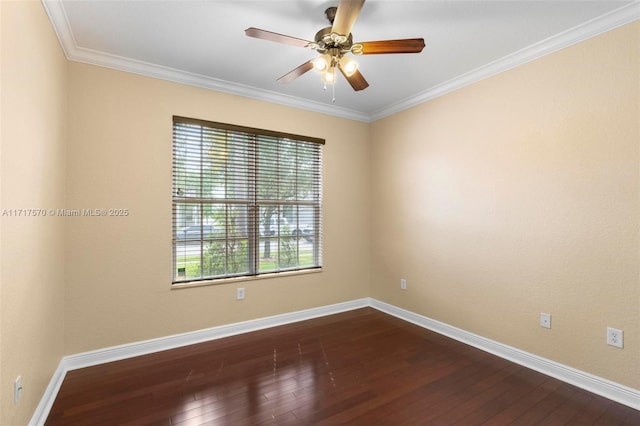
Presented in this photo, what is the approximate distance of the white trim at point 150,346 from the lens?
1999 mm

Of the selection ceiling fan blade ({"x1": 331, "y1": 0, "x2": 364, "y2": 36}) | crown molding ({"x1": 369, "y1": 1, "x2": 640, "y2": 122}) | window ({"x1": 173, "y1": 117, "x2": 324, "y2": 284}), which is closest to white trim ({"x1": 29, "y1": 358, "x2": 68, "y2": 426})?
window ({"x1": 173, "y1": 117, "x2": 324, "y2": 284})

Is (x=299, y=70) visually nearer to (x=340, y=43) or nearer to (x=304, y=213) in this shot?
(x=340, y=43)

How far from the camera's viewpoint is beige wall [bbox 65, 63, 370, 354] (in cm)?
248

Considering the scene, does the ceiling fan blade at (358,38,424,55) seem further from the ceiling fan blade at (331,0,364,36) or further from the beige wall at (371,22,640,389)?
the beige wall at (371,22,640,389)

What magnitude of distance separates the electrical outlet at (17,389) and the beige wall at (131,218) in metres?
1.04

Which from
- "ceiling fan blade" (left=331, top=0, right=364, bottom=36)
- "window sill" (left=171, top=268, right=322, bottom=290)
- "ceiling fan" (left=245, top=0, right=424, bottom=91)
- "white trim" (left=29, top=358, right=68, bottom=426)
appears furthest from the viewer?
"window sill" (left=171, top=268, right=322, bottom=290)

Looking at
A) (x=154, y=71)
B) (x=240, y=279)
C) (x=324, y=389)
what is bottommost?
(x=324, y=389)

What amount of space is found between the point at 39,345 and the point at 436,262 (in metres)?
3.37

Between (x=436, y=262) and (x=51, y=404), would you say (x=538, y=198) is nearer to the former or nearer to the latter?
(x=436, y=262)

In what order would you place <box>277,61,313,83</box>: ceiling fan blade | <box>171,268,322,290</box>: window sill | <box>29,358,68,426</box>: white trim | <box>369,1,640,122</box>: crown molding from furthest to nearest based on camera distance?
1. <box>171,268,322,290</box>: window sill
2. <box>277,61,313,83</box>: ceiling fan blade
3. <box>369,1,640,122</box>: crown molding
4. <box>29,358,68,426</box>: white trim

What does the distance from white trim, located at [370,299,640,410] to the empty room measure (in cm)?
1

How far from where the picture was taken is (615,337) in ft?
6.77

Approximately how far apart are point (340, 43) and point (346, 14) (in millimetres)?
269

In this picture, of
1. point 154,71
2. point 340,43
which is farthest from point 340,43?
point 154,71
